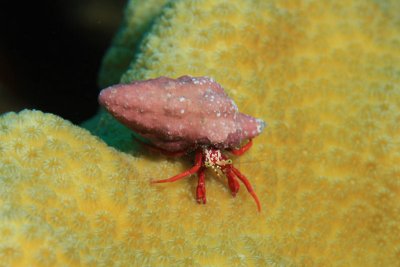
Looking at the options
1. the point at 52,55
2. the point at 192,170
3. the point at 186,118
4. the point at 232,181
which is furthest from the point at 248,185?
the point at 52,55

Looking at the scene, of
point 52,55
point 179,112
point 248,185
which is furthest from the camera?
point 52,55

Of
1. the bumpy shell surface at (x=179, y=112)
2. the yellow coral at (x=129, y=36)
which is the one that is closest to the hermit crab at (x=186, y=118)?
the bumpy shell surface at (x=179, y=112)

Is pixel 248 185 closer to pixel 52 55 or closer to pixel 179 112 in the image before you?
pixel 179 112

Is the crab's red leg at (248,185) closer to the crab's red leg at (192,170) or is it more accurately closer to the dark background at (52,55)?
the crab's red leg at (192,170)

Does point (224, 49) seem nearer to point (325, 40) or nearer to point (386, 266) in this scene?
point (325, 40)

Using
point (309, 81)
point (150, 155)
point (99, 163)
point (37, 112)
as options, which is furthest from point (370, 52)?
point (37, 112)
